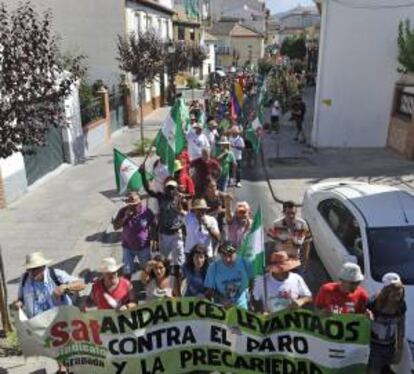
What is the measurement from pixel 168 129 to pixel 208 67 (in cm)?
4754

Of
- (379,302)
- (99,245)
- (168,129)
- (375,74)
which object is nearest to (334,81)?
(375,74)

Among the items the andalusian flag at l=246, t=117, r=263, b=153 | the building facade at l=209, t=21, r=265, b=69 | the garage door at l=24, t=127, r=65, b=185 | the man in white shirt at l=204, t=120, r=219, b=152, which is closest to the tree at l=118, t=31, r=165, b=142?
the garage door at l=24, t=127, r=65, b=185

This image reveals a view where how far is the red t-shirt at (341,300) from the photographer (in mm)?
5418

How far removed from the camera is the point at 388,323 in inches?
203

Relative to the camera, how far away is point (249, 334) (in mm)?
5227

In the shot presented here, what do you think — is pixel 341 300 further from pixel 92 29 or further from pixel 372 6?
pixel 92 29

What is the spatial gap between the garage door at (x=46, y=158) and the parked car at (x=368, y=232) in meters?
7.70

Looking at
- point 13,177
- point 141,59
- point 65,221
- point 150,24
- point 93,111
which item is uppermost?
point 150,24

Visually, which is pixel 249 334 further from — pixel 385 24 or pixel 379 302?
pixel 385 24

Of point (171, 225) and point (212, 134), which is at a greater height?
point (212, 134)

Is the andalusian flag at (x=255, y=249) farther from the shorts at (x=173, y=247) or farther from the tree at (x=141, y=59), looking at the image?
the tree at (x=141, y=59)

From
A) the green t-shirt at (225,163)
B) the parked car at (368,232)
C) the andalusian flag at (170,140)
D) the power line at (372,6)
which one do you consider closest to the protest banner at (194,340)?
the parked car at (368,232)

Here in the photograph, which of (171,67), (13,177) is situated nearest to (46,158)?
(13,177)

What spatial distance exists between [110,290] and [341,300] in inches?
94.1
